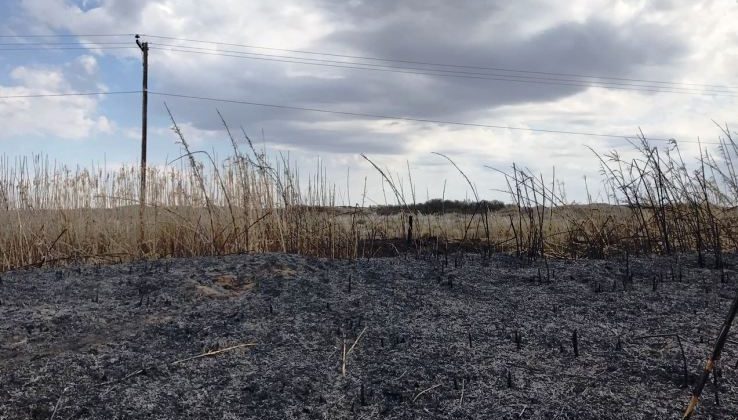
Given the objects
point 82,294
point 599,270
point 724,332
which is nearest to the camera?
point 724,332

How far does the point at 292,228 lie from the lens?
17.0 ft

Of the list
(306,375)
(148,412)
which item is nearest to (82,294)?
(148,412)

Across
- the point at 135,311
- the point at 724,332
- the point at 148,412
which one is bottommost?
the point at 148,412

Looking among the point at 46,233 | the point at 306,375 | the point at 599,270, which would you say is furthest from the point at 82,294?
the point at 46,233

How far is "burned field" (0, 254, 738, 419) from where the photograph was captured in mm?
2008

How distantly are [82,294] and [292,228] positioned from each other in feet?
7.61

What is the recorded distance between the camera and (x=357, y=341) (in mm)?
2438

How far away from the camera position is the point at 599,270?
139 inches

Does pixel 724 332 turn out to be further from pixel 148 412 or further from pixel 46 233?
pixel 46 233

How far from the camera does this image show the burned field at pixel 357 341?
2.01 meters

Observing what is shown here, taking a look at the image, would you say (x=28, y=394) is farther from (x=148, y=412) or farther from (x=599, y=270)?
(x=599, y=270)

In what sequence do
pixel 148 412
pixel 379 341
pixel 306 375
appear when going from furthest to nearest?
pixel 379 341, pixel 306 375, pixel 148 412

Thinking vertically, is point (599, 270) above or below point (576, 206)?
below

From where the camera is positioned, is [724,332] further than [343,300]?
No
